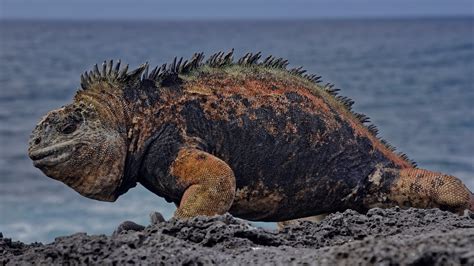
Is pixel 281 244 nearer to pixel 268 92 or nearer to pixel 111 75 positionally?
pixel 268 92

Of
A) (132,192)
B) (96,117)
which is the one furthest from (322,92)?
(132,192)

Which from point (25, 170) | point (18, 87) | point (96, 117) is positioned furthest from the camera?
point (18, 87)

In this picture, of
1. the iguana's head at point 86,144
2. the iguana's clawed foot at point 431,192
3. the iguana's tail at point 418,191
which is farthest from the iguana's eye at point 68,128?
the iguana's clawed foot at point 431,192

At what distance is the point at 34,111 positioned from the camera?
29094 mm

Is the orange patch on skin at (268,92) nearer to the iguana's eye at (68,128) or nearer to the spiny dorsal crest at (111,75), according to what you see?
the spiny dorsal crest at (111,75)

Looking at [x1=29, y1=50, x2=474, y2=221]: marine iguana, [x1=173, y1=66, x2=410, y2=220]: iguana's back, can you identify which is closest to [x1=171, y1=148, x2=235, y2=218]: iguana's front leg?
[x1=29, y1=50, x2=474, y2=221]: marine iguana

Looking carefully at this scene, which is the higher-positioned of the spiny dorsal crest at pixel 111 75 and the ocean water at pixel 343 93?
the ocean water at pixel 343 93

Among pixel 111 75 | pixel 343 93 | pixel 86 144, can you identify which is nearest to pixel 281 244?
pixel 86 144

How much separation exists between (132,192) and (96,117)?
35.0 ft

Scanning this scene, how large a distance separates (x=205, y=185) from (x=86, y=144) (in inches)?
27.2

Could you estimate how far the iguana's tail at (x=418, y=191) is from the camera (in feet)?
20.8

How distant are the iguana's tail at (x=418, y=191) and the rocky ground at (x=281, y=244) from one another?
72 centimetres

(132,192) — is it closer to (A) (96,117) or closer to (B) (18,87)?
(A) (96,117)

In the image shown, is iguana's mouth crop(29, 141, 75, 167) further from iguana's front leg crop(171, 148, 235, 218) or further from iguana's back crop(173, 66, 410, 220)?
iguana's back crop(173, 66, 410, 220)
